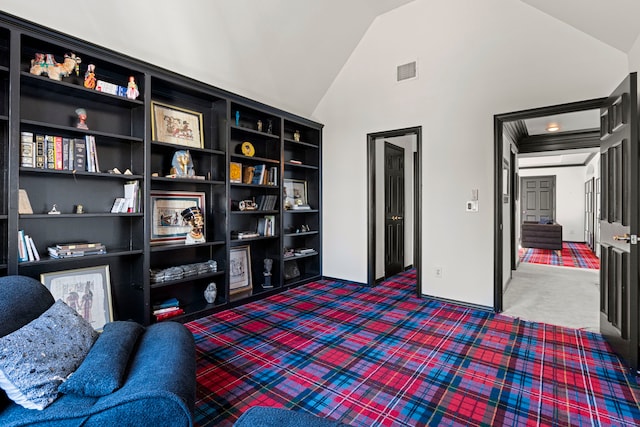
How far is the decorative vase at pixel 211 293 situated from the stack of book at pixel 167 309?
0.32 metres

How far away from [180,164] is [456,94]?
3.15m

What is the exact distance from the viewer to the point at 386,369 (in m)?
2.29

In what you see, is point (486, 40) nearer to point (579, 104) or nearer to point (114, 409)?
point (579, 104)

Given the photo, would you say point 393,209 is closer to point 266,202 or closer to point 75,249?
point 266,202

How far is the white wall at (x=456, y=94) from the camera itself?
10.4 ft

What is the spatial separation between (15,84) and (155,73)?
0.99 metres

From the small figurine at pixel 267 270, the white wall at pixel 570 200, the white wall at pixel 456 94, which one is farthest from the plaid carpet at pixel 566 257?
the small figurine at pixel 267 270

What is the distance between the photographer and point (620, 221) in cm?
240

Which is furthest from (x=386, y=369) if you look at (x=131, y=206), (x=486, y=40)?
(x=486, y=40)

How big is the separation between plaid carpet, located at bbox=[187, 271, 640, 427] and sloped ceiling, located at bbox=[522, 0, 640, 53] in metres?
2.53

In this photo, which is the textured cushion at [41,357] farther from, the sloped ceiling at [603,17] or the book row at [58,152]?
the sloped ceiling at [603,17]

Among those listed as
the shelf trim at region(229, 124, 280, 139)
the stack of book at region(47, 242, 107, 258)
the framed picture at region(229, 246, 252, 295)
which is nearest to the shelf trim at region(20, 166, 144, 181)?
A: the stack of book at region(47, 242, 107, 258)

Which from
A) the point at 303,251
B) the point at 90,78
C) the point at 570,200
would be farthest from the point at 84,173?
the point at 570,200

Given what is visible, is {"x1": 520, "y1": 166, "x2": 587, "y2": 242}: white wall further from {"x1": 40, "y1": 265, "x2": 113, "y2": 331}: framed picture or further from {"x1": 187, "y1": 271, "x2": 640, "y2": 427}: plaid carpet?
{"x1": 40, "y1": 265, "x2": 113, "y2": 331}: framed picture
